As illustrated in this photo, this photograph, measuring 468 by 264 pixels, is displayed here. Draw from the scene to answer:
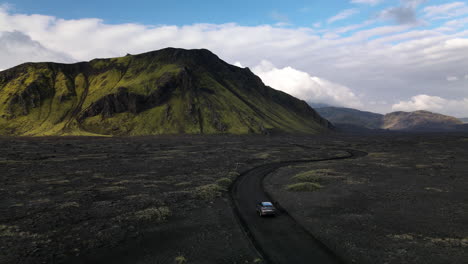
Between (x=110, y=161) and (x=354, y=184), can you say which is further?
(x=110, y=161)

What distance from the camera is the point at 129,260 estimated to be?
71.5 feet

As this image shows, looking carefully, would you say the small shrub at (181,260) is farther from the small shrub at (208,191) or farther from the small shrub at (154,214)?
the small shrub at (208,191)

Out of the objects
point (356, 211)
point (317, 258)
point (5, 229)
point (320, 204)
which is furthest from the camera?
point (320, 204)

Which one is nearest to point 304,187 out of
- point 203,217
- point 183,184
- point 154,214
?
point 203,217

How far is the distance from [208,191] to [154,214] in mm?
12459

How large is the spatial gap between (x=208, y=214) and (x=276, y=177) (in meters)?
26.8

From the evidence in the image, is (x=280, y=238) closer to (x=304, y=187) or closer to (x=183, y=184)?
(x=304, y=187)

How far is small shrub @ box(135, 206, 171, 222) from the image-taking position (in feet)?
103

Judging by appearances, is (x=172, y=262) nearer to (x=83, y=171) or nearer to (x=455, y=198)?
(x=455, y=198)

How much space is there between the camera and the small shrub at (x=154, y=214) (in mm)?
31328

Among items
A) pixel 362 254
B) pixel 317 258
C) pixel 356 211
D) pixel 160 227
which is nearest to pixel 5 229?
pixel 160 227

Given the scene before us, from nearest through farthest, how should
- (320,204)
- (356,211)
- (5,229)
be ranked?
1. (5,229)
2. (356,211)
3. (320,204)

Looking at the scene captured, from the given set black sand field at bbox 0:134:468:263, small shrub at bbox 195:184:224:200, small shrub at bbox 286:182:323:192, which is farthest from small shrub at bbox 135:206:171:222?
small shrub at bbox 286:182:323:192

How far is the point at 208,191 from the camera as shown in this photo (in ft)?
142
